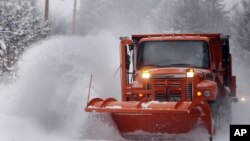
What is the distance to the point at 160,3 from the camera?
69125 millimetres

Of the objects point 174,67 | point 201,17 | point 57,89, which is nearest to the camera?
point 174,67

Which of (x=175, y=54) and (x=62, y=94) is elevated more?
(x=175, y=54)

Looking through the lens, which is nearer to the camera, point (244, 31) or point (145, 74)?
point (145, 74)

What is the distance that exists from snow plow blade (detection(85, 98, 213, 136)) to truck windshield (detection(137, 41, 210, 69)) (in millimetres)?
1514

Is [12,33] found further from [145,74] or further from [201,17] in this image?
[201,17]

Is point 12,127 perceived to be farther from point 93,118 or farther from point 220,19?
point 220,19

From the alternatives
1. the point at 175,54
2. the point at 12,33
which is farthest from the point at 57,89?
the point at 12,33

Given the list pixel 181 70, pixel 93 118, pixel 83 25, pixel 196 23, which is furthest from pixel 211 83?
pixel 83 25

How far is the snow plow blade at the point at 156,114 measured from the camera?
8.91 meters

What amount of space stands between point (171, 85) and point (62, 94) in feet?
9.17

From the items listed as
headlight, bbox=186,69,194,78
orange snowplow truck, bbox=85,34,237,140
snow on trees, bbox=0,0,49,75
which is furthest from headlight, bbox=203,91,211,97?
snow on trees, bbox=0,0,49,75

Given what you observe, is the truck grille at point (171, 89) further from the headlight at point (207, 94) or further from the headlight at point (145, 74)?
the headlight at point (207, 94)

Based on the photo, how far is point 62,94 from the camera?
1209cm

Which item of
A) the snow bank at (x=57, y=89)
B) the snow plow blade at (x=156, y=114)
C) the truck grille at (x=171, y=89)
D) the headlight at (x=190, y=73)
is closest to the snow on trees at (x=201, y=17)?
the snow bank at (x=57, y=89)
